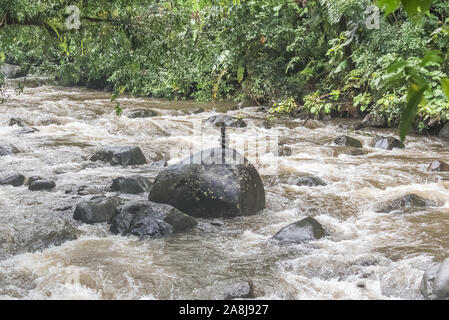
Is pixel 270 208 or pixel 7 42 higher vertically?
pixel 7 42

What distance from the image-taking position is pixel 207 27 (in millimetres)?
11938

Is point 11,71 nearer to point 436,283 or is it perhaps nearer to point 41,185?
point 41,185

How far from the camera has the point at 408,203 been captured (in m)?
6.02

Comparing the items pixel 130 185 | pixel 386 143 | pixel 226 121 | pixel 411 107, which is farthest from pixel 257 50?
pixel 411 107

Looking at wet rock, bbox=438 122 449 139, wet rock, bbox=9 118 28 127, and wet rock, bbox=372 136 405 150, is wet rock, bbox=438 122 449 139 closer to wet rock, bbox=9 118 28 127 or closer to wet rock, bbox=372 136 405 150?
wet rock, bbox=372 136 405 150

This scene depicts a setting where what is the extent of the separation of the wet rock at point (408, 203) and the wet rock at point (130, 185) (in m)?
3.23

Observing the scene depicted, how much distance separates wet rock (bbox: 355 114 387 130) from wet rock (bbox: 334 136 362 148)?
1541mm

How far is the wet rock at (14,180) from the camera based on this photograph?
6.88 m

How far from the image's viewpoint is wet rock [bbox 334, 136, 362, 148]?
31.7ft

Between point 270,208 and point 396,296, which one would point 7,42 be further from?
point 396,296

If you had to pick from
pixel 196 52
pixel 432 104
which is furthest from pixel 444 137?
pixel 196 52

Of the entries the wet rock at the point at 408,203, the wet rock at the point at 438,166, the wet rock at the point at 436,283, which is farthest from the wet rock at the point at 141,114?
the wet rock at the point at 436,283
